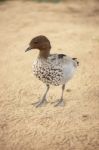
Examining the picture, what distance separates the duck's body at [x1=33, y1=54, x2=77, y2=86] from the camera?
257 inches

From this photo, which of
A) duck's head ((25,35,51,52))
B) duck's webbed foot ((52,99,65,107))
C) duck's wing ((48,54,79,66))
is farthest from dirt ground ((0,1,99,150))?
duck's head ((25,35,51,52))

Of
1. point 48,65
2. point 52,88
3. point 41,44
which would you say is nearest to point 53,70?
point 48,65

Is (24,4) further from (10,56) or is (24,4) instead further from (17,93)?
(17,93)

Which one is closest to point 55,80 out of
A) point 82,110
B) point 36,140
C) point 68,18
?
point 82,110

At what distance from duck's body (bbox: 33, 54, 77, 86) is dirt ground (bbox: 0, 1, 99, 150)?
Result: 55 centimetres

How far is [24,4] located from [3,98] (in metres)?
6.45

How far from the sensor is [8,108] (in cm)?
673

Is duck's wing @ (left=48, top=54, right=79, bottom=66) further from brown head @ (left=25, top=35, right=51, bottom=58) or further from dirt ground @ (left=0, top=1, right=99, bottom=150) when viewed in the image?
dirt ground @ (left=0, top=1, right=99, bottom=150)

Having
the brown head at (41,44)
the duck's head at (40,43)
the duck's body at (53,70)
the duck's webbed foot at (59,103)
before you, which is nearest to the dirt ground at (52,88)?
the duck's webbed foot at (59,103)

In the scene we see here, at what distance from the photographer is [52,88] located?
7.48 m

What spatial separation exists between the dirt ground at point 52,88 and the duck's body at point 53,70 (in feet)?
1.80

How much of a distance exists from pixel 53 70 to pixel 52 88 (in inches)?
39.4

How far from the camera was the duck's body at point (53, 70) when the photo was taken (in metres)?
6.53

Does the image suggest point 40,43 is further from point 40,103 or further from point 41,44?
point 40,103
